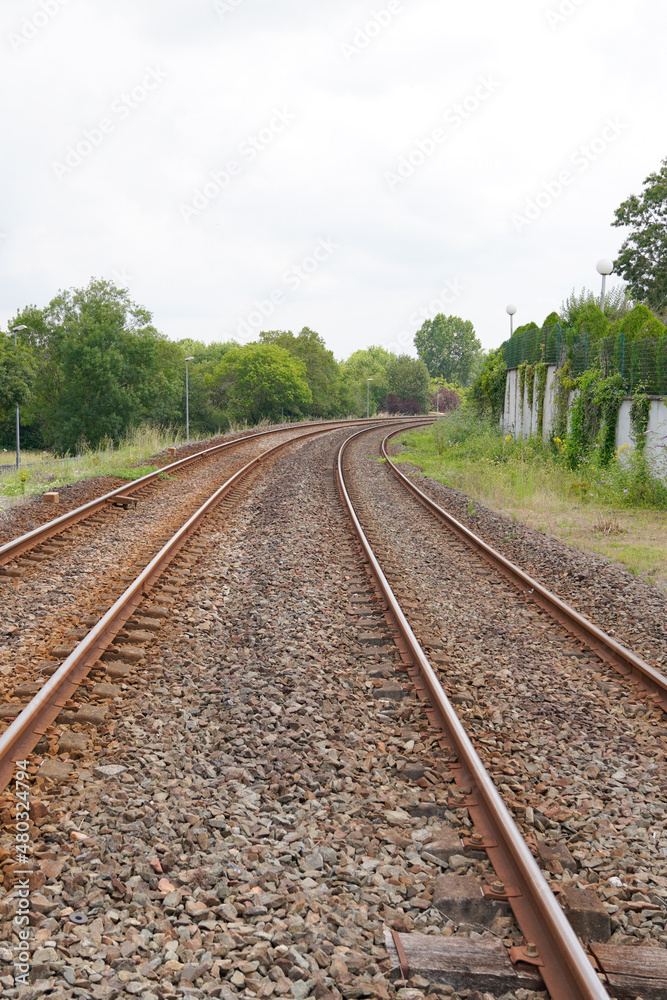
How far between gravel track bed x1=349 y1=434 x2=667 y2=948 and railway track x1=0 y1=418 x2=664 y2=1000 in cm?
4

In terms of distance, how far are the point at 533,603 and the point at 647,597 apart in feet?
4.11

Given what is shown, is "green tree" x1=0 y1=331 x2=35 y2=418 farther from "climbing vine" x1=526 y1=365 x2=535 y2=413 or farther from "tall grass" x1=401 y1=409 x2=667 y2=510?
"climbing vine" x1=526 y1=365 x2=535 y2=413

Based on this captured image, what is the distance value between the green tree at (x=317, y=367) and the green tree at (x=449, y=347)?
6683cm

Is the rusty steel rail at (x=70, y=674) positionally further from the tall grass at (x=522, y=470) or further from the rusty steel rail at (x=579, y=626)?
the tall grass at (x=522, y=470)

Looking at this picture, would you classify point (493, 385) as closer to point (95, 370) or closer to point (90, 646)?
point (90, 646)

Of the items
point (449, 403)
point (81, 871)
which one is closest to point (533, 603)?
point (81, 871)

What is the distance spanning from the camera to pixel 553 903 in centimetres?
273

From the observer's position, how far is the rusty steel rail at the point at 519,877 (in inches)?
96.0

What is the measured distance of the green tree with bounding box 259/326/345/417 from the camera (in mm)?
67438

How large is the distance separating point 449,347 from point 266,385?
3539 inches

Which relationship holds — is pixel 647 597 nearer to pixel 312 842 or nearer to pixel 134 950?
pixel 312 842

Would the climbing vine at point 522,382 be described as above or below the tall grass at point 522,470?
above

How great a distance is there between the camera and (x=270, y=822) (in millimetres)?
3451

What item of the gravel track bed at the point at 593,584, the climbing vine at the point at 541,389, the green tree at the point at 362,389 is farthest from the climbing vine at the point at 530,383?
the green tree at the point at 362,389
